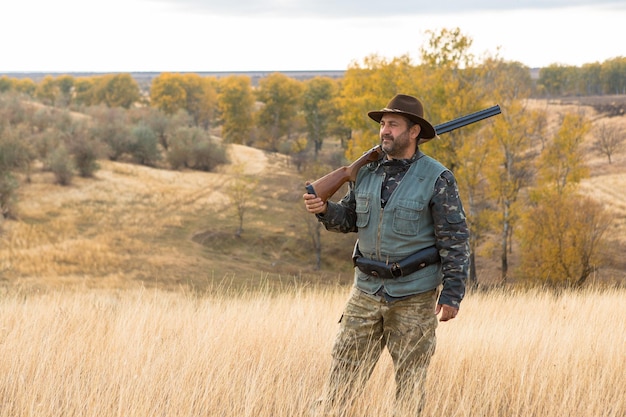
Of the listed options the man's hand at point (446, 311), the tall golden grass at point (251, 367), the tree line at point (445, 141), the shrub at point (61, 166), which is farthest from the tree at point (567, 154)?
the shrub at point (61, 166)

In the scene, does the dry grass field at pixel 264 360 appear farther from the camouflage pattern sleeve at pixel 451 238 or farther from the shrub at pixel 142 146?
the shrub at pixel 142 146

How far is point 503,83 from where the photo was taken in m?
32.0

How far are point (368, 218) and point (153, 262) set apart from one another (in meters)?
30.9

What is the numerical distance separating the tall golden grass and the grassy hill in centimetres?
1770

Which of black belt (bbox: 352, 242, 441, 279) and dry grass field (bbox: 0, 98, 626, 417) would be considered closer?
black belt (bbox: 352, 242, 441, 279)

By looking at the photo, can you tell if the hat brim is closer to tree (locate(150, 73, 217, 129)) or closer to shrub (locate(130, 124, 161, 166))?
shrub (locate(130, 124, 161, 166))

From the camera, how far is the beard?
12.2 ft

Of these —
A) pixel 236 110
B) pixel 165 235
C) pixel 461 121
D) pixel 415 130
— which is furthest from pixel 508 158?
pixel 236 110

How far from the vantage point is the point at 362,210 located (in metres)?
3.78

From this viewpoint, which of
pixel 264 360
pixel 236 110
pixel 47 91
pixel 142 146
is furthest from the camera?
pixel 47 91

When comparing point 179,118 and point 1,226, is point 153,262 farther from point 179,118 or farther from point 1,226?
point 179,118

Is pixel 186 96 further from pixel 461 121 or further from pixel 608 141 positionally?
pixel 461 121

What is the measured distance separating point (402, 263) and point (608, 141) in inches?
2898

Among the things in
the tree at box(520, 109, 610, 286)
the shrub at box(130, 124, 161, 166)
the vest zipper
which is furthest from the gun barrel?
the shrub at box(130, 124, 161, 166)
